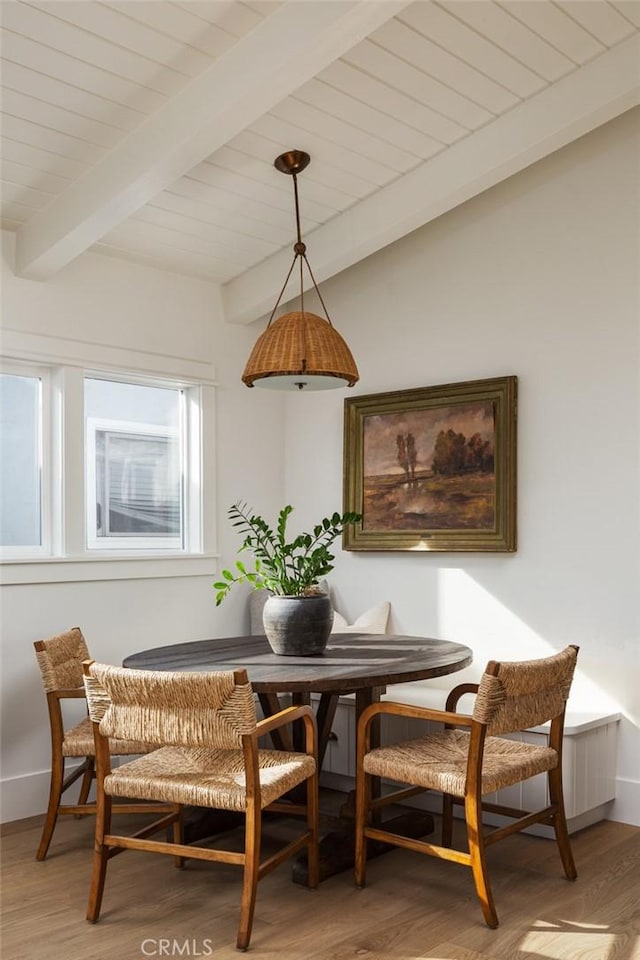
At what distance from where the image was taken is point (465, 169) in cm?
374

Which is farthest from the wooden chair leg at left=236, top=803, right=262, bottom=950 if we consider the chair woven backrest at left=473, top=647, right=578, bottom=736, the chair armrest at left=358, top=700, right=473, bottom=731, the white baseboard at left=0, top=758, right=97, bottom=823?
the white baseboard at left=0, top=758, right=97, bottom=823

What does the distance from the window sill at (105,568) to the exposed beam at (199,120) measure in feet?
3.97

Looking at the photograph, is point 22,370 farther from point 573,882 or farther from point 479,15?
point 573,882

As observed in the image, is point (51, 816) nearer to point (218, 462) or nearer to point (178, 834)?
point (178, 834)

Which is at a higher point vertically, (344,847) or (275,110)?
(275,110)

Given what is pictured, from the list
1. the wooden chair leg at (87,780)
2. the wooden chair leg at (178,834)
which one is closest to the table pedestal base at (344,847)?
the wooden chair leg at (178,834)

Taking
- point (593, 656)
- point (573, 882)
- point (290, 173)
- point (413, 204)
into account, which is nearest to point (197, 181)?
point (290, 173)

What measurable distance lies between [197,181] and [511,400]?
1.63m

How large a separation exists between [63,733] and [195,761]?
0.76m

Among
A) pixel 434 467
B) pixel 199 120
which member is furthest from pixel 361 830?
pixel 199 120

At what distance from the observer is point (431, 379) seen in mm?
4328

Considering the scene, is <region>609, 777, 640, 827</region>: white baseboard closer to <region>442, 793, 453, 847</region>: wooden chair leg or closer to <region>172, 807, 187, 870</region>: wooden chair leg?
<region>442, 793, 453, 847</region>: wooden chair leg

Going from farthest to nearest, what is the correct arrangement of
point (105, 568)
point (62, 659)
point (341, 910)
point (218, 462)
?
point (218, 462), point (105, 568), point (62, 659), point (341, 910)

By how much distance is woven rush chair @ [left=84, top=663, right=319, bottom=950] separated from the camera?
7.88 ft
